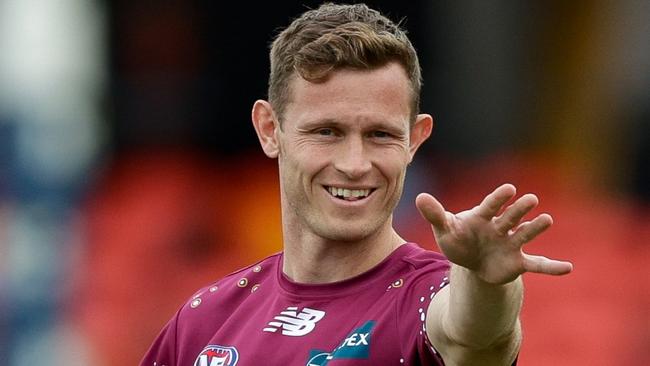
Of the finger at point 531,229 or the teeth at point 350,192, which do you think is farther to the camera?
the teeth at point 350,192

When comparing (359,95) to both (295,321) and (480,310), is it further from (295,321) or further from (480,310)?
(480,310)

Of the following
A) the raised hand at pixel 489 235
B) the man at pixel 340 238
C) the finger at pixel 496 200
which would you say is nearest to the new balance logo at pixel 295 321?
the man at pixel 340 238

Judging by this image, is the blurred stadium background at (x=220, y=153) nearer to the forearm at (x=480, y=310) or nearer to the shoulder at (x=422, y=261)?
the shoulder at (x=422, y=261)

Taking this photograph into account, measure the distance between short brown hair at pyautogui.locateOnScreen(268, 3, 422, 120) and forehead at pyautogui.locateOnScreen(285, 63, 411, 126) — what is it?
2 centimetres

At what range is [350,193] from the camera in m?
4.06

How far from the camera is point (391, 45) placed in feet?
13.6

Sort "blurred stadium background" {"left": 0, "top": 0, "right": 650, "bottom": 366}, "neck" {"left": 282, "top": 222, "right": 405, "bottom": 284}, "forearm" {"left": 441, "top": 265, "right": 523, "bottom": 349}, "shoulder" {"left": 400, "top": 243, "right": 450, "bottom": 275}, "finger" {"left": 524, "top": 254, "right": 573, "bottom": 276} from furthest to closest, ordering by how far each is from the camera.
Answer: "blurred stadium background" {"left": 0, "top": 0, "right": 650, "bottom": 366}, "neck" {"left": 282, "top": 222, "right": 405, "bottom": 284}, "shoulder" {"left": 400, "top": 243, "right": 450, "bottom": 275}, "forearm" {"left": 441, "top": 265, "right": 523, "bottom": 349}, "finger" {"left": 524, "top": 254, "right": 573, "bottom": 276}

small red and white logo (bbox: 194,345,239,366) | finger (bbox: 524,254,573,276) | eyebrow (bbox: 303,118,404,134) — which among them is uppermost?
eyebrow (bbox: 303,118,404,134)

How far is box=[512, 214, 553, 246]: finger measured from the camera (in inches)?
127

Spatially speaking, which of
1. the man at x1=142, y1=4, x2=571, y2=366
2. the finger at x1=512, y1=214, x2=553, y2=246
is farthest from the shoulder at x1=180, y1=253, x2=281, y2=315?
the finger at x1=512, y1=214, x2=553, y2=246

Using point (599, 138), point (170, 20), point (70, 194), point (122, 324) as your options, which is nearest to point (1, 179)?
point (70, 194)

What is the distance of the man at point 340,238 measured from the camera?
12.6 feet

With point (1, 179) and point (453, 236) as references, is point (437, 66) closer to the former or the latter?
point (1, 179)

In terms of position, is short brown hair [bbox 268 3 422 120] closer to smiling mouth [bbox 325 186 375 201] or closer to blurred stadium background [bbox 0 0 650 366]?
smiling mouth [bbox 325 186 375 201]
